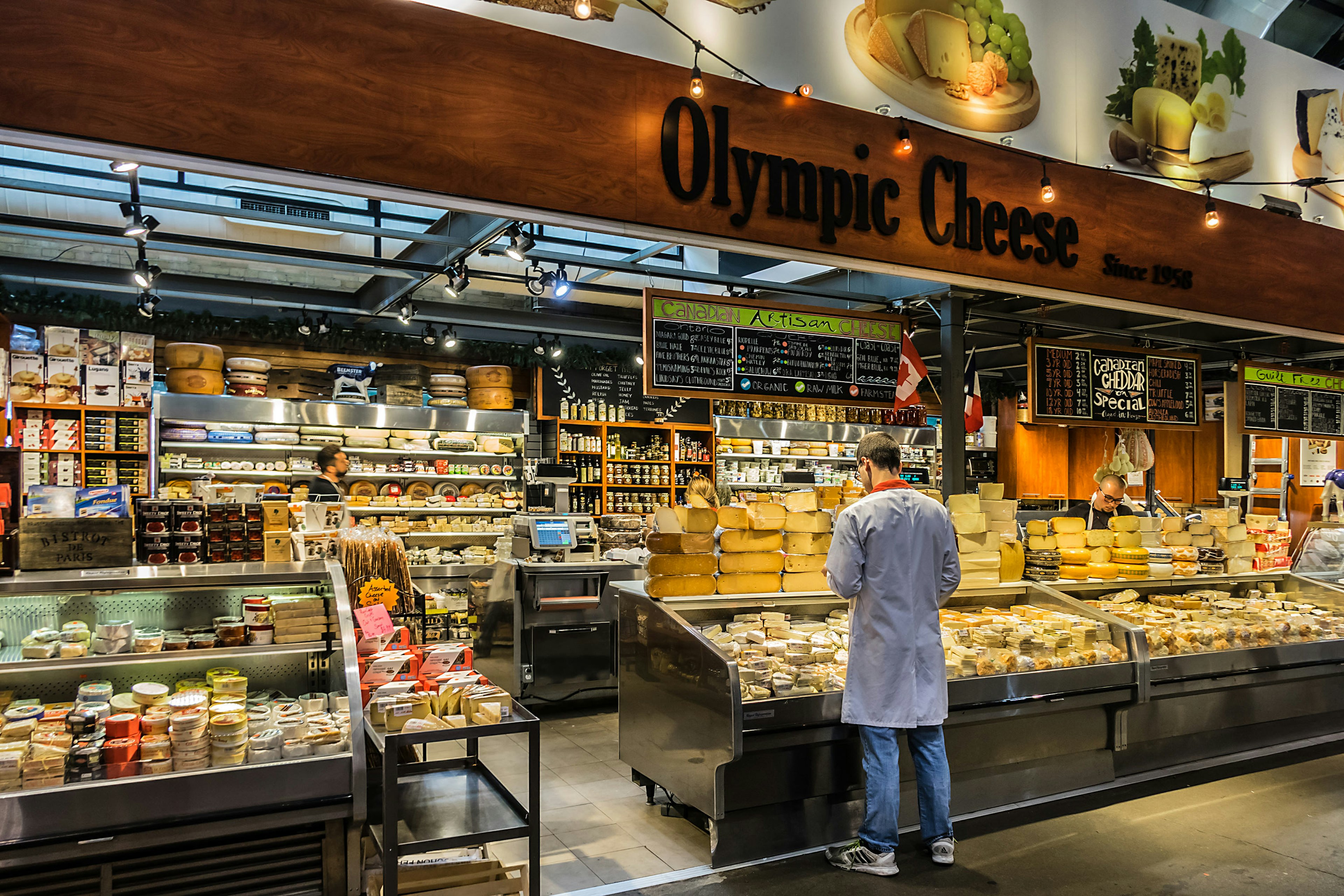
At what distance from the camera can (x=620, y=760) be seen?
487 centimetres

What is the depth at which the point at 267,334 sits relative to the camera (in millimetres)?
8578

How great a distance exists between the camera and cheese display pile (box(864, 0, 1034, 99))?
464 cm

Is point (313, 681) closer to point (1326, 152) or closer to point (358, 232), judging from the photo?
point (358, 232)

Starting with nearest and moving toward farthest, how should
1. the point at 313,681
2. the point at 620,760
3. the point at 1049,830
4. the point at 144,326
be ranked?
the point at 313,681 → the point at 1049,830 → the point at 620,760 → the point at 144,326

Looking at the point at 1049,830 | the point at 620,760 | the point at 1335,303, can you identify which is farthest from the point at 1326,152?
the point at 620,760

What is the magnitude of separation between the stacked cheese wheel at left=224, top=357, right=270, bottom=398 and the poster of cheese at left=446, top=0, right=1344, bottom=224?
19.5ft

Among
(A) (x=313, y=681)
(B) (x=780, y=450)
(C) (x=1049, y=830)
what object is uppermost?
(B) (x=780, y=450)

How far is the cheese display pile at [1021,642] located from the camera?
14.5 feet

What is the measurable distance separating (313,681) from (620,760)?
1939 mm

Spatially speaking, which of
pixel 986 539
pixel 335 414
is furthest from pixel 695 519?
pixel 335 414

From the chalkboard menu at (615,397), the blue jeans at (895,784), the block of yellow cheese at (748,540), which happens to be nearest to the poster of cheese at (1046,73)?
the block of yellow cheese at (748,540)

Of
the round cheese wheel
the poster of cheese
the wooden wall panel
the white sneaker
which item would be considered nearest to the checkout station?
the round cheese wheel

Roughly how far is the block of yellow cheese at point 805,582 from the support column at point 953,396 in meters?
2.61

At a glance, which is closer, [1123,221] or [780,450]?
[1123,221]
